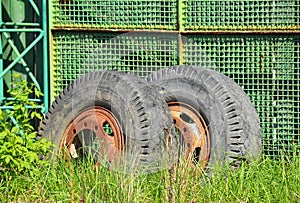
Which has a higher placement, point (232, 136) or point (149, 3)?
point (149, 3)

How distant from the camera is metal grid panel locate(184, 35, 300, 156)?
27.5 feet

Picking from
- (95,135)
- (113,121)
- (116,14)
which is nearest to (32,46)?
(116,14)

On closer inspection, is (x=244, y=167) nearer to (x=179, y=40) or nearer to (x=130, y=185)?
(x=130, y=185)

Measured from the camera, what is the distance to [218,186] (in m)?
6.64

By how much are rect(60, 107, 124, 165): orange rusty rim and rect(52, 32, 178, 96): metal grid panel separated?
3.01ft

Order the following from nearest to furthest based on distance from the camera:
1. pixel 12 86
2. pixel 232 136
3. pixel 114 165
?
pixel 114 165, pixel 232 136, pixel 12 86

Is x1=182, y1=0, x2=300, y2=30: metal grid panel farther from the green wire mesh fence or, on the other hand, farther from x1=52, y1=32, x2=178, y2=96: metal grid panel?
x1=52, y1=32, x2=178, y2=96: metal grid panel

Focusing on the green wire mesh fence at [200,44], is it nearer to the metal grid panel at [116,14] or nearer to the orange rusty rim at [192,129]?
the metal grid panel at [116,14]

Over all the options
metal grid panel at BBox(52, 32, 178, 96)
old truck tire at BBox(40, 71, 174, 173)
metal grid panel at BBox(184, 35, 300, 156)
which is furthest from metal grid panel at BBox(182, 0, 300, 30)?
old truck tire at BBox(40, 71, 174, 173)

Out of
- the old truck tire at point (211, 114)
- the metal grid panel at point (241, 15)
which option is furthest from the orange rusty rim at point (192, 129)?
the metal grid panel at point (241, 15)

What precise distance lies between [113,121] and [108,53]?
1307 mm

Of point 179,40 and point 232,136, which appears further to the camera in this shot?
point 179,40

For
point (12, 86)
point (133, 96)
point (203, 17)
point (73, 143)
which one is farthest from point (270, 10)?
point (12, 86)

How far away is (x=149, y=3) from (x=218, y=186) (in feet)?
8.98
